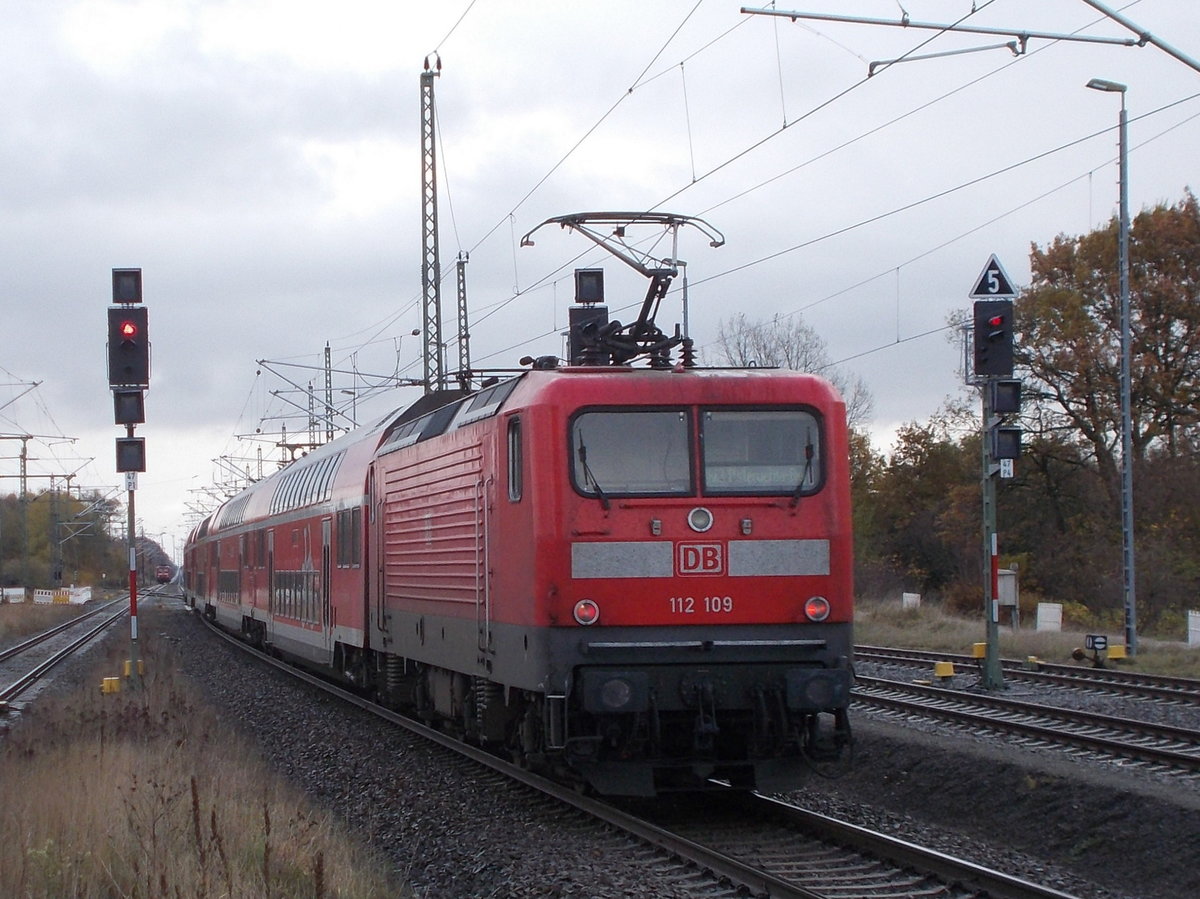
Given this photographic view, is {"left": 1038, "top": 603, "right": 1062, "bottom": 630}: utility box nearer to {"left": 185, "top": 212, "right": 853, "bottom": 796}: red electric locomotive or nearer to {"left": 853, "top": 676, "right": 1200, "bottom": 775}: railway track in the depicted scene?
A: {"left": 853, "top": 676, "right": 1200, "bottom": 775}: railway track

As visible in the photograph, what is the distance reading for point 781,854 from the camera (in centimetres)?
829

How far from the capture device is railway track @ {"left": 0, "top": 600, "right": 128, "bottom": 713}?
22141mm

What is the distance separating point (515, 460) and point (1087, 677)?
1088cm

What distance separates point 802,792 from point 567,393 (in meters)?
3.70

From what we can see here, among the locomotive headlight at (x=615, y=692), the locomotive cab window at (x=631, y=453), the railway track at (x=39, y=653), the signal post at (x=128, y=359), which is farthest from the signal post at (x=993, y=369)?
the railway track at (x=39, y=653)

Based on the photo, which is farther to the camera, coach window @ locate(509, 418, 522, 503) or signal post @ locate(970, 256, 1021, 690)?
signal post @ locate(970, 256, 1021, 690)

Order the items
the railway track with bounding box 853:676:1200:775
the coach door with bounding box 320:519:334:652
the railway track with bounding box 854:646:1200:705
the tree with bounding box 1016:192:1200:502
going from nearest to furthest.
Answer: the railway track with bounding box 853:676:1200:775
the railway track with bounding box 854:646:1200:705
the coach door with bounding box 320:519:334:652
the tree with bounding box 1016:192:1200:502

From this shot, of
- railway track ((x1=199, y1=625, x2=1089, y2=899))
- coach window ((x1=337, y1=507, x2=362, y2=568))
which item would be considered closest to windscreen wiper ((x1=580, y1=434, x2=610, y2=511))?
railway track ((x1=199, y1=625, x2=1089, y2=899))

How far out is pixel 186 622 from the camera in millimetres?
45062

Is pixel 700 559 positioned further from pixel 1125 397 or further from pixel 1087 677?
pixel 1125 397

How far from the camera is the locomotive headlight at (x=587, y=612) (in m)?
8.92

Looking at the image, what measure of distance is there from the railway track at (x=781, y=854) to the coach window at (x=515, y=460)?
7.09 feet

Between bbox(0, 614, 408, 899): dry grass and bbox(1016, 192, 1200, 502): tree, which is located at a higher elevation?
bbox(1016, 192, 1200, 502): tree

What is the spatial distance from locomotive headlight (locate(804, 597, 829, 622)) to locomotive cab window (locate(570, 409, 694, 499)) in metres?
1.07
